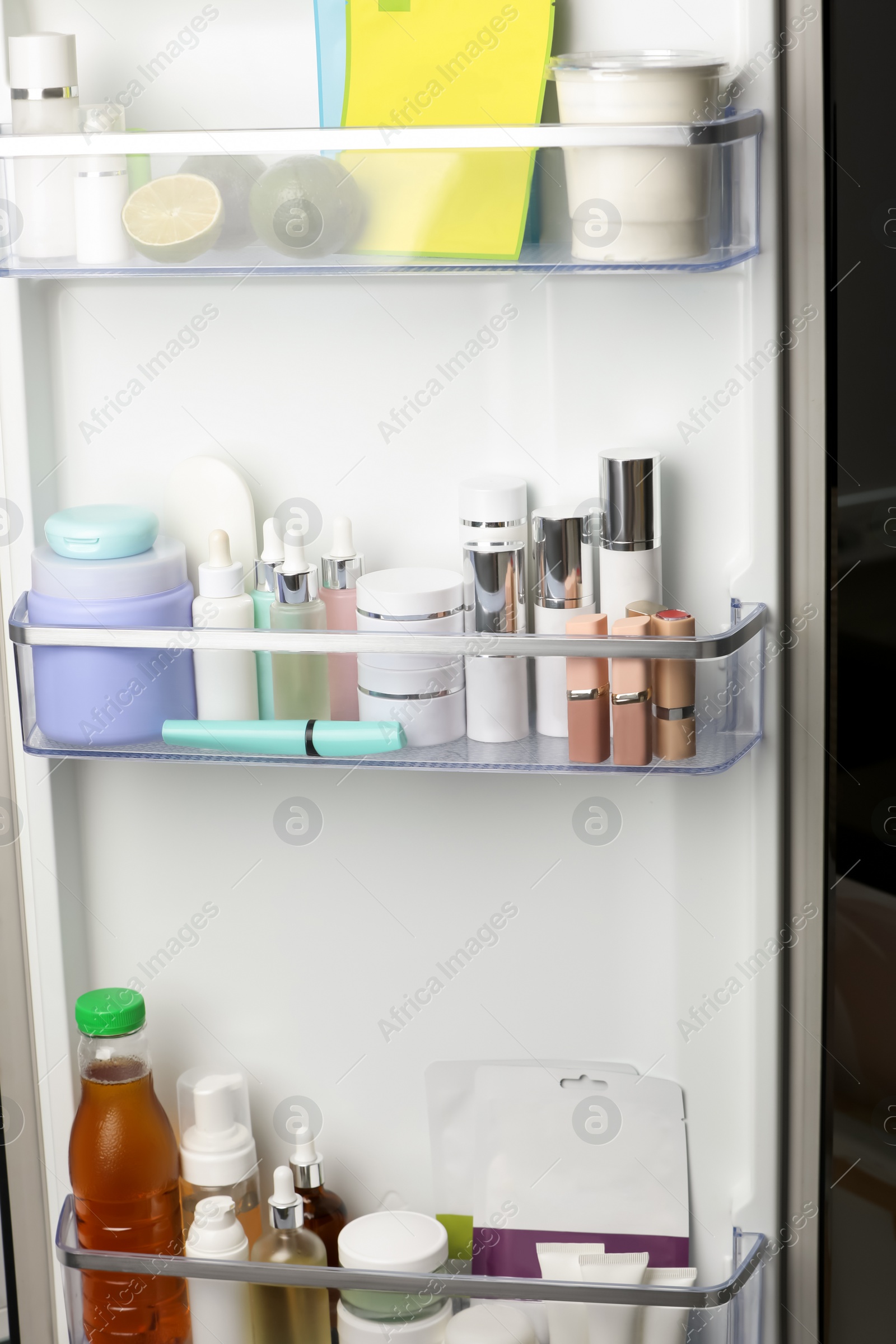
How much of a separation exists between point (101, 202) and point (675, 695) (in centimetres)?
47

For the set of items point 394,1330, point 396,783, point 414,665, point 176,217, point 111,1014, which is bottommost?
point 394,1330

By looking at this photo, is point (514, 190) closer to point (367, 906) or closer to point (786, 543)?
point (786, 543)

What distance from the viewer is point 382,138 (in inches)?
33.2

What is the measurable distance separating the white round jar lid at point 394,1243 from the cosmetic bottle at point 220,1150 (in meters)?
0.07

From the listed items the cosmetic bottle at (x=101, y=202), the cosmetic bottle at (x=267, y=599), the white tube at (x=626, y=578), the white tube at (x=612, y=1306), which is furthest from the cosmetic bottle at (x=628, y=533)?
the white tube at (x=612, y=1306)

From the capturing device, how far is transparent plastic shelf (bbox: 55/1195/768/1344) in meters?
0.95

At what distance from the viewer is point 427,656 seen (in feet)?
3.08

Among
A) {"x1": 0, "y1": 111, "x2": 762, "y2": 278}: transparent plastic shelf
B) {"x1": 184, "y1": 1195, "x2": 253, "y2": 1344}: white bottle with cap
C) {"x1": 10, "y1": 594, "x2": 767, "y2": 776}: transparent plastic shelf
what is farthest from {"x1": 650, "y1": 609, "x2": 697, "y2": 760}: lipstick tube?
{"x1": 184, "y1": 1195, "x2": 253, "y2": 1344}: white bottle with cap

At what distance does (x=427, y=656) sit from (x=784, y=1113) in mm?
413

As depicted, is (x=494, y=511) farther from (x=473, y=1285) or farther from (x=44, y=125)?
(x=473, y=1285)

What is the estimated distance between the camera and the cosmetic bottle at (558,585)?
0.93m

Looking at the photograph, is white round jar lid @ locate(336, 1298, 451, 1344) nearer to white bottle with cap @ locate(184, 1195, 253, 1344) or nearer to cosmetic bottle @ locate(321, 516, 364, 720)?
white bottle with cap @ locate(184, 1195, 253, 1344)

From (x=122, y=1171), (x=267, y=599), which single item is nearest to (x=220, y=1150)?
(x=122, y=1171)

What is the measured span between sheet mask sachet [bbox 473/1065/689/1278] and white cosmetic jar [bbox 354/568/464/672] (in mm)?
332
